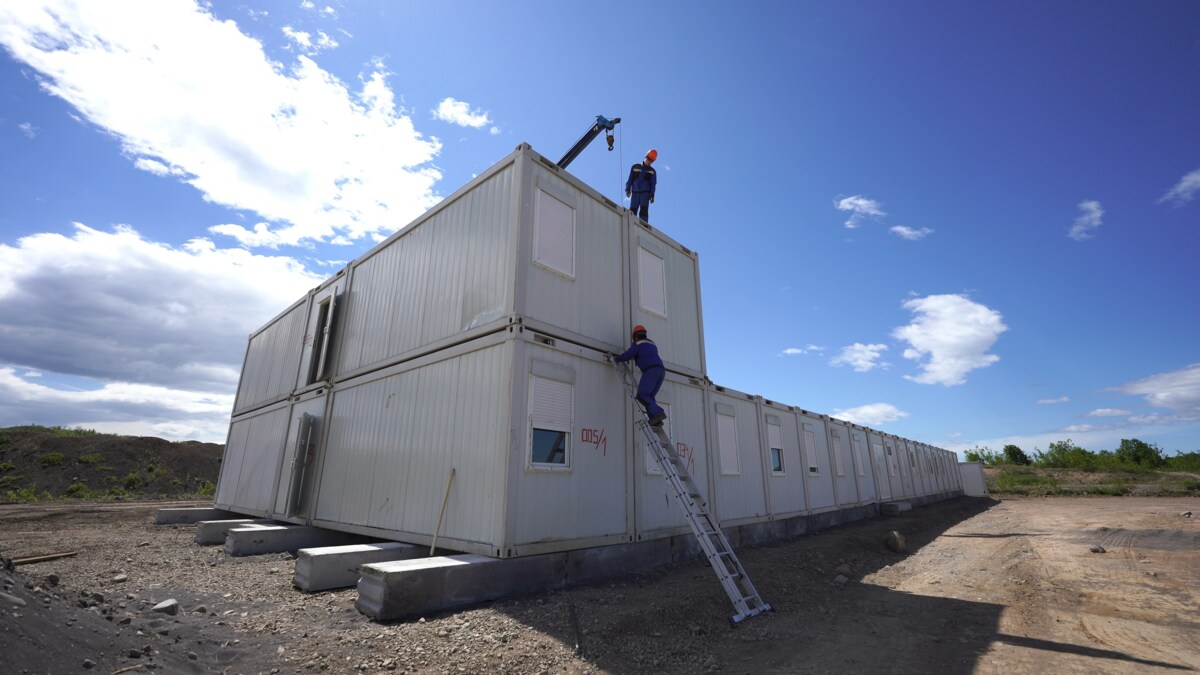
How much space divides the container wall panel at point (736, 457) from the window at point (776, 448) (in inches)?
30.2

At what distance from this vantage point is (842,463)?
18656 mm

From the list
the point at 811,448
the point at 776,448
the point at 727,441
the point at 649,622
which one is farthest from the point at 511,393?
the point at 811,448

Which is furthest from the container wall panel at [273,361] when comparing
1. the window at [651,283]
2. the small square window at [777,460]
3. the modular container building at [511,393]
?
the small square window at [777,460]

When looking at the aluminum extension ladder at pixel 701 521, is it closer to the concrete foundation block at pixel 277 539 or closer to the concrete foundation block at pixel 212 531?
the concrete foundation block at pixel 277 539

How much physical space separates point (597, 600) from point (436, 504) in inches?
129

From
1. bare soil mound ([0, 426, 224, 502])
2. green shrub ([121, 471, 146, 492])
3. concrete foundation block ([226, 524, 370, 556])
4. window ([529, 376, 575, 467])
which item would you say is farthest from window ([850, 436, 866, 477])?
green shrub ([121, 471, 146, 492])

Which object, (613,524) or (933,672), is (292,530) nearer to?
(613,524)

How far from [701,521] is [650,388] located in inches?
89.3

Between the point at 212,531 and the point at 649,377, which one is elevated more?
the point at 649,377

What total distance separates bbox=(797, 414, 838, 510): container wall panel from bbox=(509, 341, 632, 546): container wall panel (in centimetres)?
963

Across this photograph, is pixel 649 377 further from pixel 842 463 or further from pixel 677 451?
pixel 842 463

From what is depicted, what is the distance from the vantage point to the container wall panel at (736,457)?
446 inches

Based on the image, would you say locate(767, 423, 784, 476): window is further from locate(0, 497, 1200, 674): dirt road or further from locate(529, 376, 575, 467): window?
locate(529, 376, 575, 467): window

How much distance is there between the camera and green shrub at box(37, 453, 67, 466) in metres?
28.6
